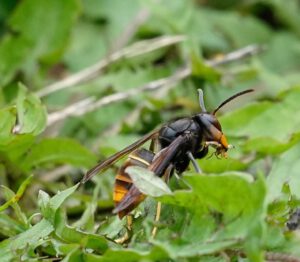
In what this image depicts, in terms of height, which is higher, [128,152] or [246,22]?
[128,152]

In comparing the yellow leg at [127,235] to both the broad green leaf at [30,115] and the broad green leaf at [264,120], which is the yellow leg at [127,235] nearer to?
the broad green leaf at [30,115]

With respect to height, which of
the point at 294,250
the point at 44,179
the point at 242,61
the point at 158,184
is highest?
the point at 158,184

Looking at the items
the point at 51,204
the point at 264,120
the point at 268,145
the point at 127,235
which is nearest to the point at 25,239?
the point at 51,204

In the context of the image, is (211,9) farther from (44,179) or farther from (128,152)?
(128,152)

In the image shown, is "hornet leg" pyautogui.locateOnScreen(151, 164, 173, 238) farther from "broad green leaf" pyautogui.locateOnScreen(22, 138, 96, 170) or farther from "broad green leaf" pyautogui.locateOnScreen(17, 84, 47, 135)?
"broad green leaf" pyautogui.locateOnScreen(22, 138, 96, 170)

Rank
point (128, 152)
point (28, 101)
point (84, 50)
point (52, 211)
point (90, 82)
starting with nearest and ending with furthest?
1. point (52, 211)
2. point (128, 152)
3. point (28, 101)
4. point (90, 82)
5. point (84, 50)

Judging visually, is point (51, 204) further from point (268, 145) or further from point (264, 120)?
point (264, 120)

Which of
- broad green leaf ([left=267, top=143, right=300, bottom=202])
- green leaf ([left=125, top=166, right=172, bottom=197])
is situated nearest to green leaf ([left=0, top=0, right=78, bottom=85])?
broad green leaf ([left=267, top=143, right=300, bottom=202])

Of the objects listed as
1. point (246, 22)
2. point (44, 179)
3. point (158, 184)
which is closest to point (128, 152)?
point (158, 184)
